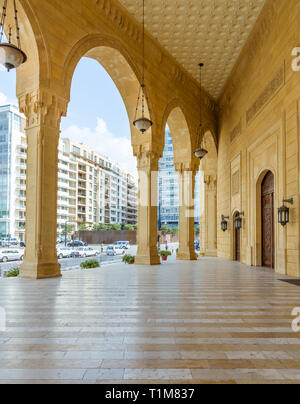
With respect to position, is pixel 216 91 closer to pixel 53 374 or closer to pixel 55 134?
pixel 55 134

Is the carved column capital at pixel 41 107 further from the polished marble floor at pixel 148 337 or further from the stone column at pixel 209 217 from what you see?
the stone column at pixel 209 217

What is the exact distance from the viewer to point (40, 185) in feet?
23.4

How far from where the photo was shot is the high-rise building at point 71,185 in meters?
42.7

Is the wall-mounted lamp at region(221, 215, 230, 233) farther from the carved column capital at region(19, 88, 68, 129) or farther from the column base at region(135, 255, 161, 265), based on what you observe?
the carved column capital at region(19, 88, 68, 129)

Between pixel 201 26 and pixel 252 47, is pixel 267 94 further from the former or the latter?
pixel 201 26

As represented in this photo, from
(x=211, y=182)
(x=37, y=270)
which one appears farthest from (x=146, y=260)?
(x=211, y=182)

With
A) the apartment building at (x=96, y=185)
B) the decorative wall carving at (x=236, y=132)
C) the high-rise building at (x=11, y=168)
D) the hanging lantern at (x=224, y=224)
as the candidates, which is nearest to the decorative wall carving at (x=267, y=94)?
the decorative wall carving at (x=236, y=132)

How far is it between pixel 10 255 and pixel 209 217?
14.2m

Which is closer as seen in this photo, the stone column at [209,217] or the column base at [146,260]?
the column base at [146,260]

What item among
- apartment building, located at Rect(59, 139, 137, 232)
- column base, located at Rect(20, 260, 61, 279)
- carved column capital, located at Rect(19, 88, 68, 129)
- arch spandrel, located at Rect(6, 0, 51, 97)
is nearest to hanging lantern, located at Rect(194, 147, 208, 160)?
carved column capital, located at Rect(19, 88, 68, 129)

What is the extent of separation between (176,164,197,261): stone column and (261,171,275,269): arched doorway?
135 inches

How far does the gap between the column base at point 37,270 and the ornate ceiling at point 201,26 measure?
7.84 metres

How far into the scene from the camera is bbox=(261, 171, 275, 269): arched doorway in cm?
1017

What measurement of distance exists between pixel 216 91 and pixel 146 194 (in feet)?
24.4
